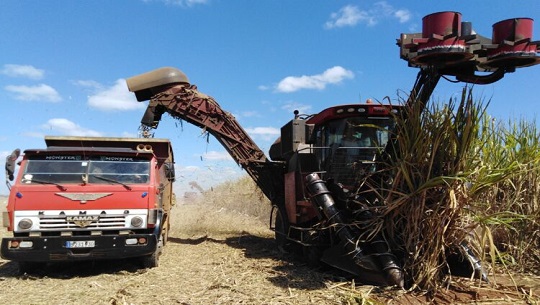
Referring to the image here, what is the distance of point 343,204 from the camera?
22.1 feet

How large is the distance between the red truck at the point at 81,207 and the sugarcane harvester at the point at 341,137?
2.70 metres

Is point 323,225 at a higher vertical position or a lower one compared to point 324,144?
lower

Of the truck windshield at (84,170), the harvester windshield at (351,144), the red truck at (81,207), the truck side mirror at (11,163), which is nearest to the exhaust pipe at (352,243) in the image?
the harvester windshield at (351,144)

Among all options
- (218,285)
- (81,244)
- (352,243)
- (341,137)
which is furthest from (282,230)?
(81,244)

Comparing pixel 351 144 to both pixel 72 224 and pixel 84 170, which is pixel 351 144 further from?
pixel 72 224

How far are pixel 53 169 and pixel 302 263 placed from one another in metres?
4.71

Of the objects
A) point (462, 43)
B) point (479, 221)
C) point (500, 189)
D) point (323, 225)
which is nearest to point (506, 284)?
point (479, 221)

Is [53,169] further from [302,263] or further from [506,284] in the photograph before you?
[506,284]

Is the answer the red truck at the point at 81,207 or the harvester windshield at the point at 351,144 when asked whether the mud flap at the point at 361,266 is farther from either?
the red truck at the point at 81,207

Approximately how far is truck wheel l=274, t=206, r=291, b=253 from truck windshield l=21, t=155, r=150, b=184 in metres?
3.36

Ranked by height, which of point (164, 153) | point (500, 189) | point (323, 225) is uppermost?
point (164, 153)

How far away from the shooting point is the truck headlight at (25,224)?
7121 mm

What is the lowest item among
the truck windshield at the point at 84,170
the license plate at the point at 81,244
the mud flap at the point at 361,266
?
the mud flap at the point at 361,266

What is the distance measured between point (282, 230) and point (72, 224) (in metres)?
4.57
